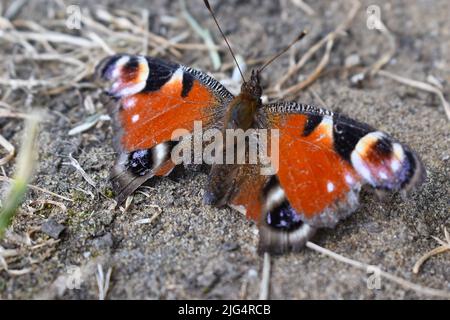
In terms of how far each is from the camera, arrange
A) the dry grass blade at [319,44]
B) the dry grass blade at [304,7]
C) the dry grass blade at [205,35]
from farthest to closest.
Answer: the dry grass blade at [304,7] < the dry grass blade at [205,35] < the dry grass blade at [319,44]

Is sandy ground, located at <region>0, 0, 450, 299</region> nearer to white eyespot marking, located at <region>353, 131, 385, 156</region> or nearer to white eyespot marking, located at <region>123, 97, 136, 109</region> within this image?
white eyespot marking, located at <region>123, 97, 136, 109</region>

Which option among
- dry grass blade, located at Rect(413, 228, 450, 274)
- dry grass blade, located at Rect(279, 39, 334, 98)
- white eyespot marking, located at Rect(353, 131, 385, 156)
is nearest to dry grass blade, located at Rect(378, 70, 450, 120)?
dry grass blade, located at Rect(279, 39, 334, 98)

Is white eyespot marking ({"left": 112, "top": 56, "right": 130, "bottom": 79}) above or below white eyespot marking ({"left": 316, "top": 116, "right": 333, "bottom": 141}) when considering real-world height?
above

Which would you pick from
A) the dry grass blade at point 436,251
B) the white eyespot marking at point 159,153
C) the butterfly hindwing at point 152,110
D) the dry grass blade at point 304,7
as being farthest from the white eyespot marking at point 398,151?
the dry grass blade at point 304,7

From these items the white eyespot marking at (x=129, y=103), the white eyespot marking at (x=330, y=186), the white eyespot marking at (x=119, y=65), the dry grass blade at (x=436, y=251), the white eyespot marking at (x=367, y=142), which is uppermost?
the white eyespot marking at (x=119, y=65)

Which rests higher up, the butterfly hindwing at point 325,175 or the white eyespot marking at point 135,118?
the white eyespot marking at point 135,118

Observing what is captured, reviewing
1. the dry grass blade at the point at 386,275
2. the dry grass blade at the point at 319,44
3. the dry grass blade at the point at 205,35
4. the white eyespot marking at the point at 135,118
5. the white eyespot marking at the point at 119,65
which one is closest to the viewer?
the dry grass blade at the point at 386,275

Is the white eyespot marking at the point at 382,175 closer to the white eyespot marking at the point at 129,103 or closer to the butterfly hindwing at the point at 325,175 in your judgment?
the butterfly hindwing at the point at 325,175
